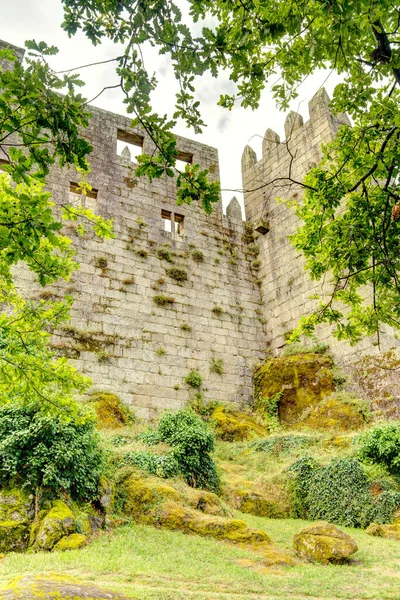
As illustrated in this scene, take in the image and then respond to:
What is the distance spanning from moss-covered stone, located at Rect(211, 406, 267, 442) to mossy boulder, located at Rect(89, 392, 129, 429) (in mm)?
2333

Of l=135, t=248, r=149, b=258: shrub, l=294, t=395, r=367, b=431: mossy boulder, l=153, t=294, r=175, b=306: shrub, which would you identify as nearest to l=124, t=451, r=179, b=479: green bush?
l=294, t=395, r=367, b=431: mossy boulder

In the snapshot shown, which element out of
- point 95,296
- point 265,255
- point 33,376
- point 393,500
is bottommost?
point 393,500

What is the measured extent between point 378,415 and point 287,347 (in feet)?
11.6

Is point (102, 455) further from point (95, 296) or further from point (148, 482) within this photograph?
point (95, 296)

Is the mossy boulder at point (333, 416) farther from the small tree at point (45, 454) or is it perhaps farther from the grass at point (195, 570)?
the small tree at point (45, 454)

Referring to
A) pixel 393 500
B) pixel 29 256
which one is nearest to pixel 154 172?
pixel 29 256


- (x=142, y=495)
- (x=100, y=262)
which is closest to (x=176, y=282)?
(x=100, y=262)

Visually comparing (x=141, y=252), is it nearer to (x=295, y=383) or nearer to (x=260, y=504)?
(x=295, y=383)

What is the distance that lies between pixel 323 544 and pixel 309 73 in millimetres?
5215

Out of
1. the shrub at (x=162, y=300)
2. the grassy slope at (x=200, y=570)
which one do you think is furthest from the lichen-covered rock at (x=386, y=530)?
the shrub at (x=162, y=300)

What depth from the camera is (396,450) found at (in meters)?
7.80

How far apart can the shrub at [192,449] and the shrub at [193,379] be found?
12.6 ft

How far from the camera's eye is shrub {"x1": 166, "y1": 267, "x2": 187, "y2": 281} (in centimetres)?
1347

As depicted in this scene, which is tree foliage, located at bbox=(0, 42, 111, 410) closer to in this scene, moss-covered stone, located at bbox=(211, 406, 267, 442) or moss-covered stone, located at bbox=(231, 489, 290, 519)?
moss-covered stone, located at bbox=(231, 489, 290, 519)
